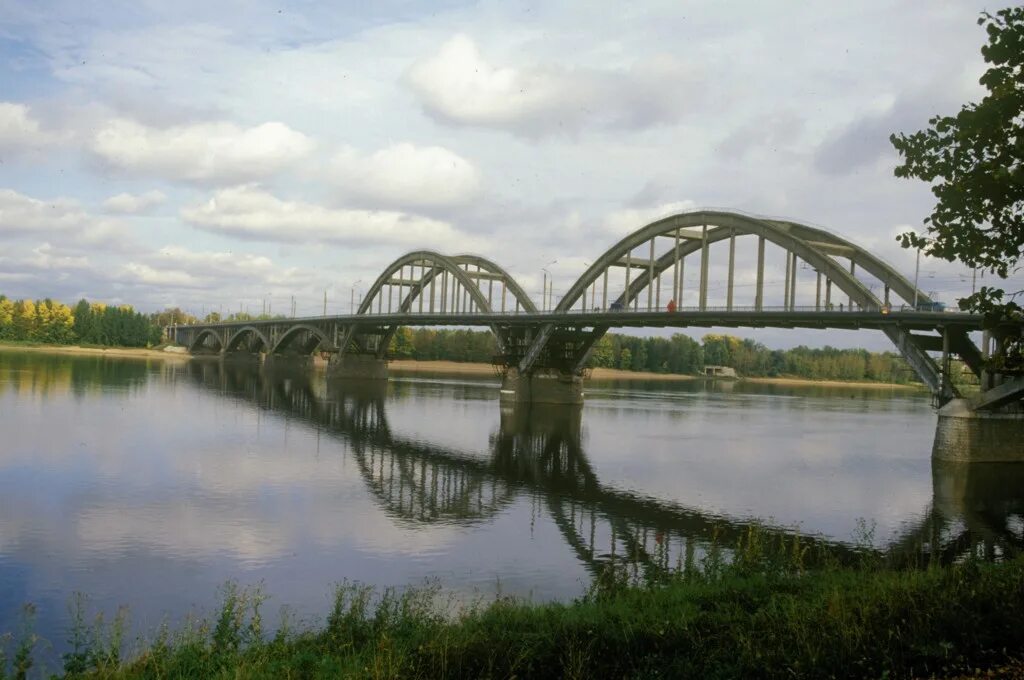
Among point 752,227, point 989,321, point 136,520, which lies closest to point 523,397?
point 752,227

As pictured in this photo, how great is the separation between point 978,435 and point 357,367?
223 feet

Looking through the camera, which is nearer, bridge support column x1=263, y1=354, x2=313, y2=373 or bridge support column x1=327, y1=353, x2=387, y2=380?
bridge support column x1=327, y1=353, x2=387, y2=380

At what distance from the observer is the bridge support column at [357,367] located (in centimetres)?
9044

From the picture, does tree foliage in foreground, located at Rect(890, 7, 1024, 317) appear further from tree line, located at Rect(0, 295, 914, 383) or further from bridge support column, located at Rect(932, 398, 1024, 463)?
tree line, located at Rect(0, 295, 914, 383)

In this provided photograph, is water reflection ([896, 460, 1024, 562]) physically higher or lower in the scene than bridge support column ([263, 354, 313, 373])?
lower

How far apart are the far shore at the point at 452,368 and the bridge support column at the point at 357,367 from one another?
4030cm

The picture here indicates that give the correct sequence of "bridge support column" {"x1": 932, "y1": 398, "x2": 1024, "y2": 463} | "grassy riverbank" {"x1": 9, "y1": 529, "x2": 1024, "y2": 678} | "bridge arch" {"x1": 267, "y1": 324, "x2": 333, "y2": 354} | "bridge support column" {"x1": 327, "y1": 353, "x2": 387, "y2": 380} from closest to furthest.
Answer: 1. "grassy riverbank" {"x1": 9, "y1": 529, "x2": 1024, "y2": 678}
2. "bridge support column" {"x1": 932, "y1": 398, "x2": 1024, "y2": 463}
3. "bridge support column" {"x1": 327, "y1": 353, "x2": 387, "y2": 380}
4. "bridge arch" {"x1": 267, "y1": 324, "x2": 333, "y2": 354}

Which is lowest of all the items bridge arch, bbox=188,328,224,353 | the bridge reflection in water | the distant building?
the bridge reflection in water

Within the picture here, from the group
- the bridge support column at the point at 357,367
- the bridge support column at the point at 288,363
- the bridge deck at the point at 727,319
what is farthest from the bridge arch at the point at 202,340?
the bridge deck at the point at 727,319

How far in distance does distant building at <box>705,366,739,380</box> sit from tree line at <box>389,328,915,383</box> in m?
1.34

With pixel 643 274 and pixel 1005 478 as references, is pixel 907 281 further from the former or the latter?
pixel 643 274

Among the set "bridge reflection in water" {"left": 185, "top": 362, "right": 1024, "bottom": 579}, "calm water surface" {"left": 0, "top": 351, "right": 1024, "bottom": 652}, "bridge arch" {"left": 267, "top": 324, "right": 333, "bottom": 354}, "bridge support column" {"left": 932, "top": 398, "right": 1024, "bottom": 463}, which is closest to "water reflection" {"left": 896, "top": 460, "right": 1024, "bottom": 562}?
"bridge reflection in water" {"left": 185, "top": 362, "right": 1024, "bottom": 579}

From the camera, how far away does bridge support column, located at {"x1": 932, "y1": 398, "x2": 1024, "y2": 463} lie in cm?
3378

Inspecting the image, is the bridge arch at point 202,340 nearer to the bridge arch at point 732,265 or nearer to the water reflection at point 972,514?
the bridge arch at point 732,265
